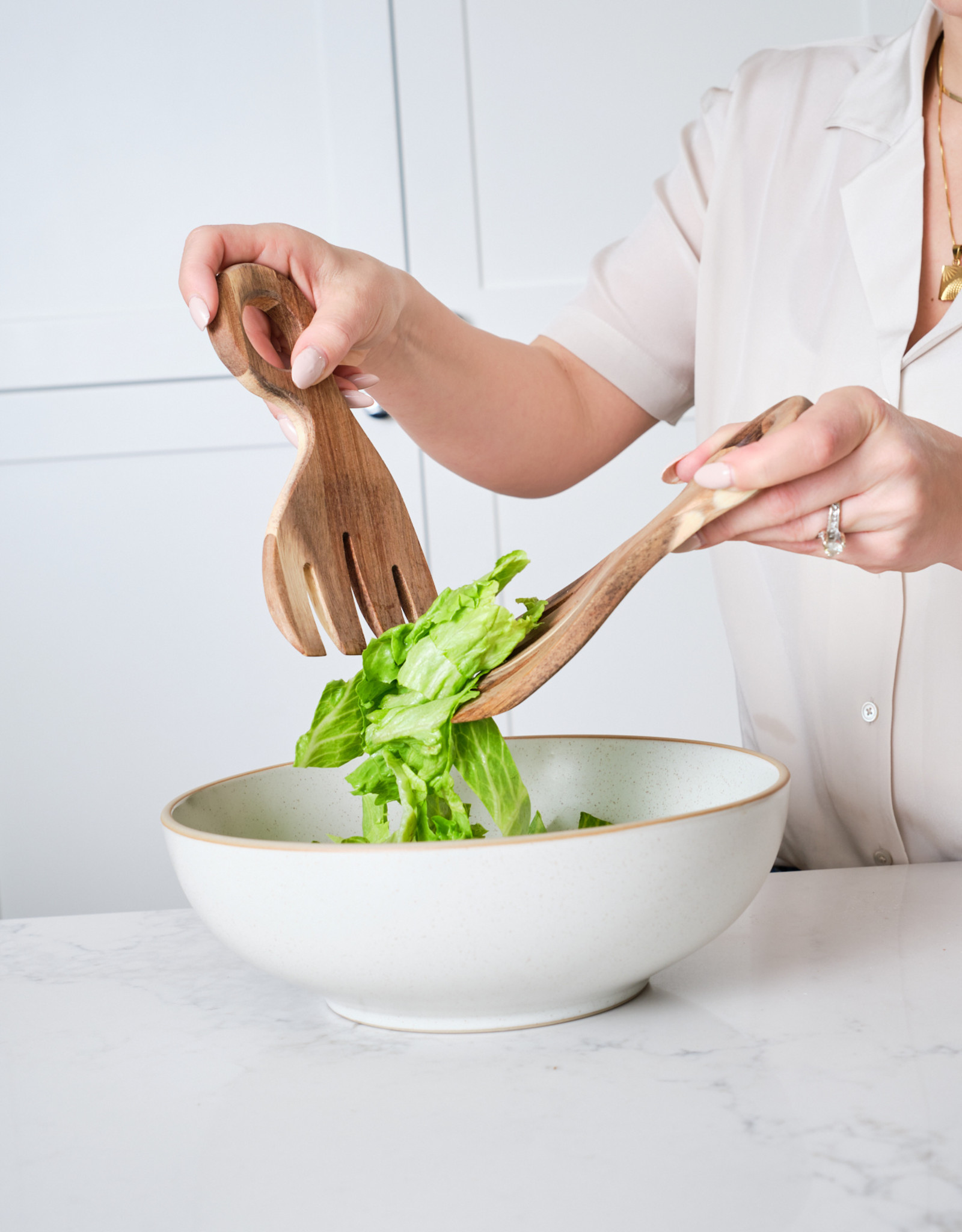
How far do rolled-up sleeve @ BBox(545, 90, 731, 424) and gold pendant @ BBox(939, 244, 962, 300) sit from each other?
28 centimetres

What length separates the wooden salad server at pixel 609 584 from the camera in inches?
24.2

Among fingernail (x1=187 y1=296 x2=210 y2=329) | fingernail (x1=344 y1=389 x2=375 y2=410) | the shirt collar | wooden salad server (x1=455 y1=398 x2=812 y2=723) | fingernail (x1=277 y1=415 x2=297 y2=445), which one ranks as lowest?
wooden salad server (x1=455 y1=398 x2=812 y2=723)

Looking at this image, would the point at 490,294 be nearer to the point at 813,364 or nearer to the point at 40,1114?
the point at 813,364

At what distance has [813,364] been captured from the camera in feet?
3.64

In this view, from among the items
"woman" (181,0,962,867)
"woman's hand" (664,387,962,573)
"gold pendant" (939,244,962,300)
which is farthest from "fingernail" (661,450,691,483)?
"gold pendant" (939,244,962,300)

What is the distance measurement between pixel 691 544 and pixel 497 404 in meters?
0.59

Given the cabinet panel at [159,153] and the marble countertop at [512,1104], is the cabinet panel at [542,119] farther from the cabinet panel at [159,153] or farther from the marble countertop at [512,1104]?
the marble countertop at [512,1104]

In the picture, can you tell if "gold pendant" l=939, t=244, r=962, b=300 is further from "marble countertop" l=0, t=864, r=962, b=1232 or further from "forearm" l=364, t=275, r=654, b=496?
"marble countertop" l=0, t=864, r=962, b=1232

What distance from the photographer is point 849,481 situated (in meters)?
0.65

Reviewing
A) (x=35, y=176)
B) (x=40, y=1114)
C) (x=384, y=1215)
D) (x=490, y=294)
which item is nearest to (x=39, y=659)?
(x=35, y=176)

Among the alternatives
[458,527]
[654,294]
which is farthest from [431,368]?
[458,527]

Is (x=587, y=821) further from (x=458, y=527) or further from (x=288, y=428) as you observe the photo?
(x=458, y=527)

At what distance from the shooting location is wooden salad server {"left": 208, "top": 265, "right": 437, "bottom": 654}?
0.78 metres

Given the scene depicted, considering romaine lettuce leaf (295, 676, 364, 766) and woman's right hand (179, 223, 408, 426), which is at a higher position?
woman's right hand (179, 223, 408, 426)
